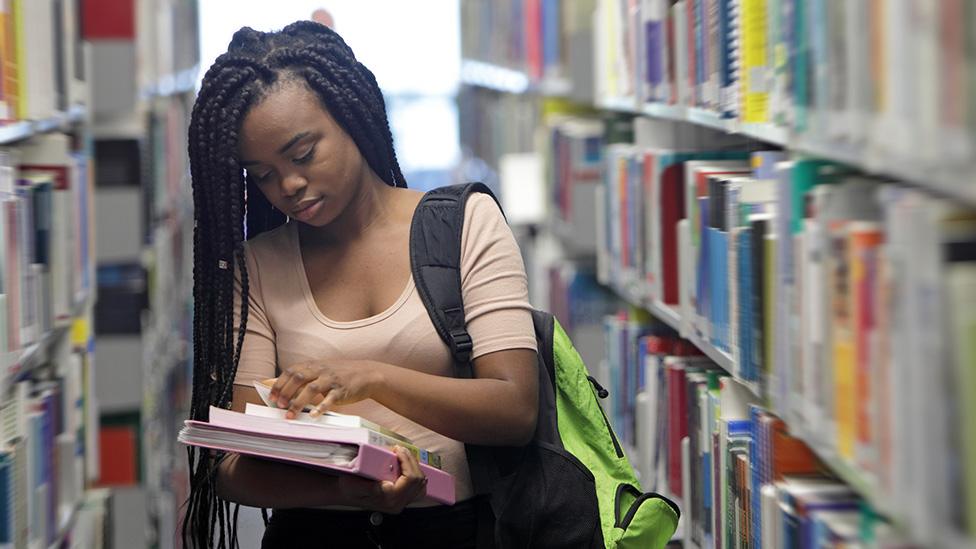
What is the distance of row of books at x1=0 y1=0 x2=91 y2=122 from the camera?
2.17 metres

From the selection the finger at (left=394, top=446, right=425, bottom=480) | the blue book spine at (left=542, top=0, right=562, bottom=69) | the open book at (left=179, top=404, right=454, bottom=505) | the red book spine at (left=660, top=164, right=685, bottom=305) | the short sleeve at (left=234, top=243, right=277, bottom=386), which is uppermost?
the blue book spine at (left=542, top=0, right=562, bottom=69)

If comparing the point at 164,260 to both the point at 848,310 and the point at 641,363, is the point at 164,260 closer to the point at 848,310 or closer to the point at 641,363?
the point at 641,363

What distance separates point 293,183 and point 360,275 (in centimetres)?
16

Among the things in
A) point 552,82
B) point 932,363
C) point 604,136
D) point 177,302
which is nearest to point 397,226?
point 932,363

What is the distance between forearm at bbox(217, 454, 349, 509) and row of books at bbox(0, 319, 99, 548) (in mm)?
506

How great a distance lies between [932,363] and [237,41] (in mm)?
1093

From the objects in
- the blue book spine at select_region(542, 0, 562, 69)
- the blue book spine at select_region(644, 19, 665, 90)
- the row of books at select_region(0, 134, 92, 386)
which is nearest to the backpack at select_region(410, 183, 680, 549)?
the row of books at select_region(0, 134, 92, 386)

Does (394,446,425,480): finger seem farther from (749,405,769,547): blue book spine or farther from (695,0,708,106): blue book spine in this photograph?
(695,0,708,106): blue book spine

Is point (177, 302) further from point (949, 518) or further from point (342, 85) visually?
point (949, 518)

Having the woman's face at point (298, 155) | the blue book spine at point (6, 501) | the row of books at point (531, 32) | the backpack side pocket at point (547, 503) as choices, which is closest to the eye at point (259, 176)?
the woman's face at point (298, 155)

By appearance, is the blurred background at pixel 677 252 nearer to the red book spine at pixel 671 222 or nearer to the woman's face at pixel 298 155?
the red book spine at pixel 671 222

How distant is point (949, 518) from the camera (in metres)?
1.12

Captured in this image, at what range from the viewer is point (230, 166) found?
5.87 ft

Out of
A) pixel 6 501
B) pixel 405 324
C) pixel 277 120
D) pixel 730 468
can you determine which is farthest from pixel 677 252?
pixel 6 501
